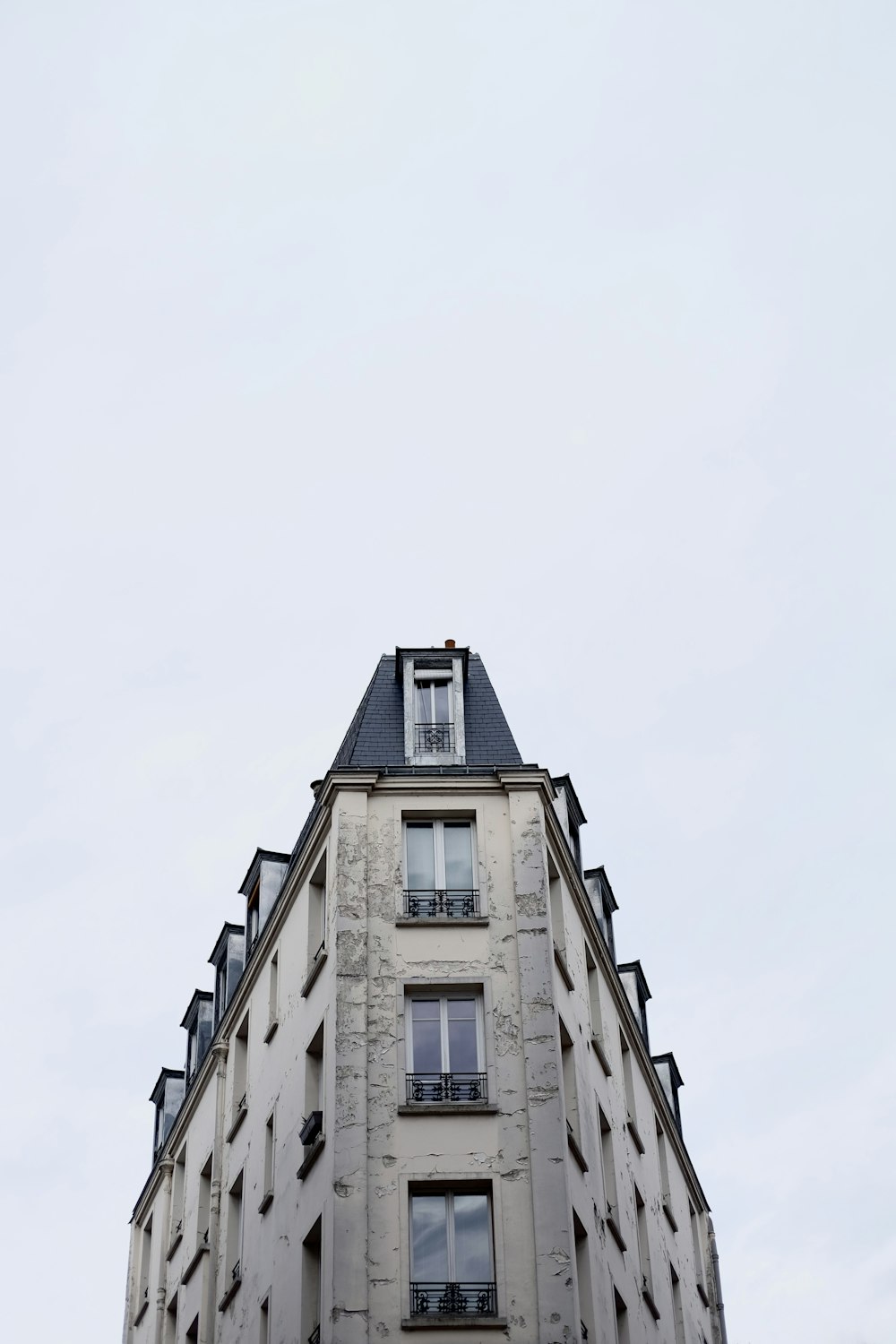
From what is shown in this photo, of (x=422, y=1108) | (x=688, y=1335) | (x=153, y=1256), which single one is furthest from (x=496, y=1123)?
(x=153, y=1256)

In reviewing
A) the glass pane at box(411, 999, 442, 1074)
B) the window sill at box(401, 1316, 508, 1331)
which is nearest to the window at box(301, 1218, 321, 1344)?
the window sill at box(401, 1316, 508, 1331)

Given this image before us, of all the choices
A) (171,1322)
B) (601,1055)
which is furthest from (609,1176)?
(171,1322)

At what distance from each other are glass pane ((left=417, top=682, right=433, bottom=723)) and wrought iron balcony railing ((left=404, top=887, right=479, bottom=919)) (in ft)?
14.9

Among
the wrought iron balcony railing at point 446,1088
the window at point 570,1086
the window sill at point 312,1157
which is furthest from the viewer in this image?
the window at point 570,1086

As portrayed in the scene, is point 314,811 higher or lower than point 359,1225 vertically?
higher

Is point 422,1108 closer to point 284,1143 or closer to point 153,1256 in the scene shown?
point 284,1143

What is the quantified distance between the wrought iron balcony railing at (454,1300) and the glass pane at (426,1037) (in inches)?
139

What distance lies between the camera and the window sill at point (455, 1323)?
80.8 feet

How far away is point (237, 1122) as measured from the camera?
3469 centimetres

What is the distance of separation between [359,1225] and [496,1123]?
2.73 meters

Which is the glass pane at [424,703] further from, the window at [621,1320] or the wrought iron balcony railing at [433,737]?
the window at [621,1320]

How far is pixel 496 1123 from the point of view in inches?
1056

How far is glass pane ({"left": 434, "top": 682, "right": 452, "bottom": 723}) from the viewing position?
109 ft

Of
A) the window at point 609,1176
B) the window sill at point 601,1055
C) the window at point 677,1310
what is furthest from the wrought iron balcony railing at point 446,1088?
the window at point 677,1310
